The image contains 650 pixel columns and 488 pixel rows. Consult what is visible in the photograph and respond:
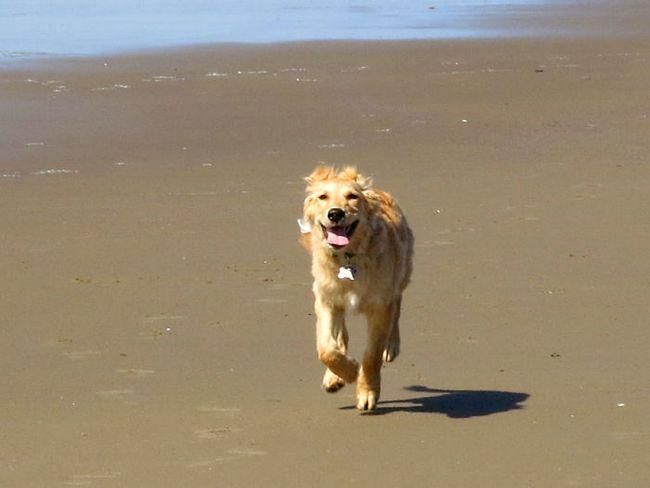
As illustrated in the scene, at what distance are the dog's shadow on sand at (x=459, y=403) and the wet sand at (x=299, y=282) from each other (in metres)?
0.02

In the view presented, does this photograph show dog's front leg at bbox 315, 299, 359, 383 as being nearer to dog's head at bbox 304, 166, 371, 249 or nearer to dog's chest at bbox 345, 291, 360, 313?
dog's chest at bbox 345, 291, 360, 313

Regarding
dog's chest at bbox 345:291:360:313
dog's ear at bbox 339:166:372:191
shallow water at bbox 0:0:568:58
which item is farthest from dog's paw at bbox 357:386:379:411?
shallow water at bbox 0:0:568:58

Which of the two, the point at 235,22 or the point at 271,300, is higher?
the point at 235,22

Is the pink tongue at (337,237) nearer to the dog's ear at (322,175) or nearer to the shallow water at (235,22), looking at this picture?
the dog's ear at (322,175)

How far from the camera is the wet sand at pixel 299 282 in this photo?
20.9 feet

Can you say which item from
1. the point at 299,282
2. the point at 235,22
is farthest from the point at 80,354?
the point at 235,22

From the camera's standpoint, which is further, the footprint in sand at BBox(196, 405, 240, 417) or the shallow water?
the shallow water

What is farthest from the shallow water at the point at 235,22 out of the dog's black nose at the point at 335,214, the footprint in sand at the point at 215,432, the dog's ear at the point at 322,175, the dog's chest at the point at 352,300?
the footprint in sand at the point at 215,432

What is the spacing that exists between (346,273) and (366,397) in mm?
580

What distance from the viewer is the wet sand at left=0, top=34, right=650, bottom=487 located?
638 centimetres

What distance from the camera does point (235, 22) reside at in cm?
2502

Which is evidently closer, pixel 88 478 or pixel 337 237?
pixel 88 478

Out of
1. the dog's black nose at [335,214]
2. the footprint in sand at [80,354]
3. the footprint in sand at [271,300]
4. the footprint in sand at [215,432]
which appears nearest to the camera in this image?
the footprint in sand at [215,432]

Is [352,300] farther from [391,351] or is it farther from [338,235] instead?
[391,351]
